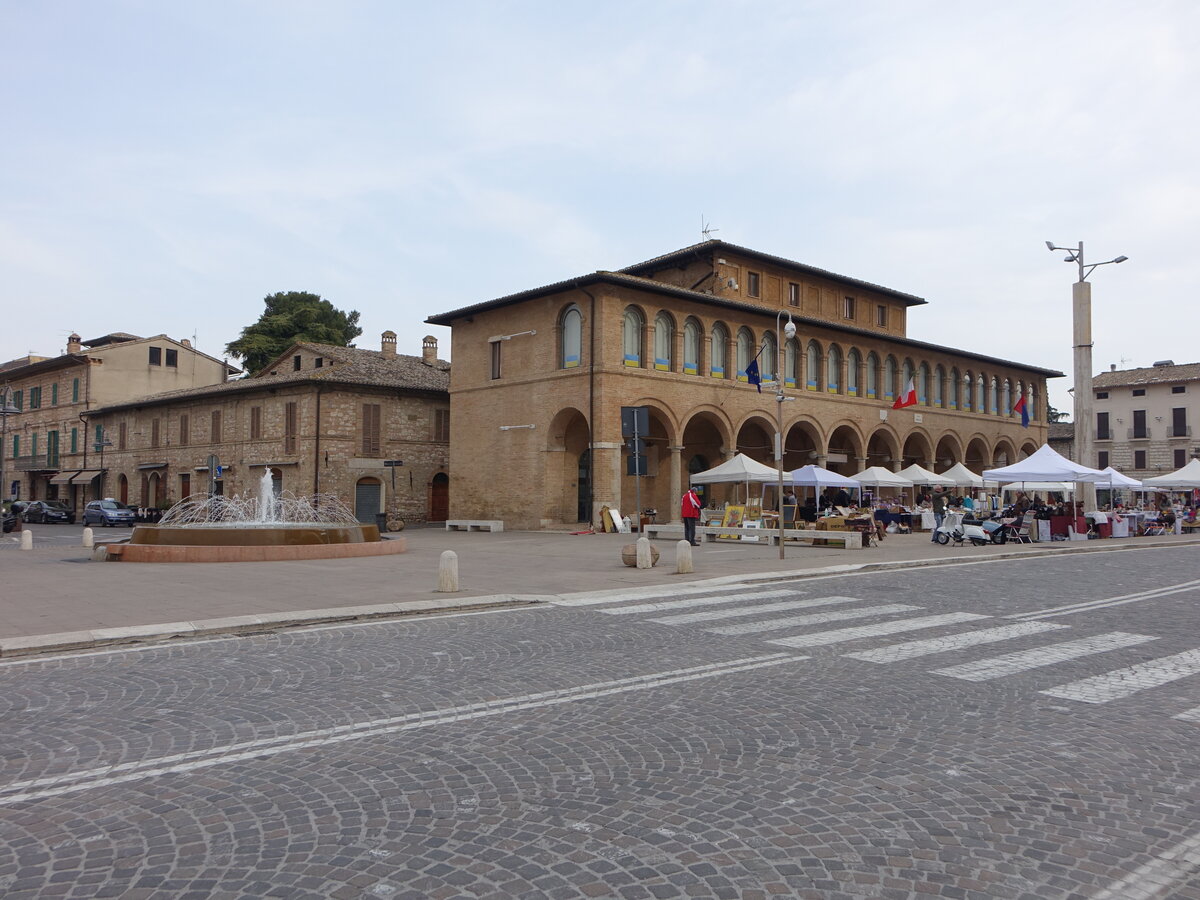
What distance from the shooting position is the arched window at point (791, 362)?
36.7m

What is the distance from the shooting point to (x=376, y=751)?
5008 mm

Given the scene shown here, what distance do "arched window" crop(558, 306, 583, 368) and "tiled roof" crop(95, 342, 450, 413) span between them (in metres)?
9.11

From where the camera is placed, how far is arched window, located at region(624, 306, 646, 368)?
3102 centimetres

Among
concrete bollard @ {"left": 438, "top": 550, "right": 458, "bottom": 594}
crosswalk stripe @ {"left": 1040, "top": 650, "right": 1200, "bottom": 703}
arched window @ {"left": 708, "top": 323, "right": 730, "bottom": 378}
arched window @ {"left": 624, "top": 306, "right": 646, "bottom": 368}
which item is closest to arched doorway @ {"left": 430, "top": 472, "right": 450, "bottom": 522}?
arched window @ {"left": 624, "top": 306, "right": 646, "bottom": 368}

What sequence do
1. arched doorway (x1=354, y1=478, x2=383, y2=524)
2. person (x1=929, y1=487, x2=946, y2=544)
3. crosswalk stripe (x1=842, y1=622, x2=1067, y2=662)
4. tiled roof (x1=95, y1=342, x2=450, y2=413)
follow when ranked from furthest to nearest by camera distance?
arched doorway (x1=354, y1=478, x2=383, y2=524), tiled roof (x1=95, y1=342, x2=450, y2=413), person (x1=929, y1=487, x2=946, y2=544), crosswalk stripe (x1=842, y1=622, x2=1067, y2=662)

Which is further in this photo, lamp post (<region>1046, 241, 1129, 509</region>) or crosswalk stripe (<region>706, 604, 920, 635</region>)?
lamp post (<region>1046, 241, 1129, 509</region>)

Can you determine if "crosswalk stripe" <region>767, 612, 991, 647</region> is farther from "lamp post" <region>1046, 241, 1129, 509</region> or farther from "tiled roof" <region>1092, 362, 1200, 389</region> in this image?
"tiled roof" <region>1092, 362, 1200, 389</region>

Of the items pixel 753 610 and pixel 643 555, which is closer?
pixel 753 610

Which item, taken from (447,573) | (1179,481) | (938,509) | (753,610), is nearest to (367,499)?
(938,509)

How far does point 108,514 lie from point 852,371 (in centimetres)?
3551

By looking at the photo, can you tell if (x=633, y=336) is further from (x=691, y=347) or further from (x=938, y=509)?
(x=938, y=509)

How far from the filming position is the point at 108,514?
1661 inches

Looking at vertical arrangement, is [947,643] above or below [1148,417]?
below

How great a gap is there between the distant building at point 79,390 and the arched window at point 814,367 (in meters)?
37.7
